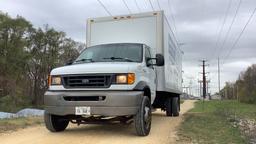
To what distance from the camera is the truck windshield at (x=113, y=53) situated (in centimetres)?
1081

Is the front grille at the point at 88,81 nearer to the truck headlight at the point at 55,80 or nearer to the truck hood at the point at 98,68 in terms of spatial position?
the truck hood at the point at 98,68

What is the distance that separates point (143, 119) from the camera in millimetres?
9688

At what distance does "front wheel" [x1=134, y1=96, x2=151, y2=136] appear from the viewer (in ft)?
31.3

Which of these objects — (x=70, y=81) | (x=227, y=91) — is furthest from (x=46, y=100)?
(x=227, y=91)

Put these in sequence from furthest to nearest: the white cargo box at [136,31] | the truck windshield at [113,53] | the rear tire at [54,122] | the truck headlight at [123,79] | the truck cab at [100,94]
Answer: the white cargo box at [136,31]
the truck windshield at [113,53]
the rear tire at [54,122]
the truck headlight at [123,79]
the truck cab at [100,94]

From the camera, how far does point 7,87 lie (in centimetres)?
6334

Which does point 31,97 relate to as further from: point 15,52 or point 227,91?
point 227,91

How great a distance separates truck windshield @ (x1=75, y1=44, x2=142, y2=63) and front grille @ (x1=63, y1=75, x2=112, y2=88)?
1183 millimetres

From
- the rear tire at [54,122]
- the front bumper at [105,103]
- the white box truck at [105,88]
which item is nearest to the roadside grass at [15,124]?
the rear tire at [54,122]

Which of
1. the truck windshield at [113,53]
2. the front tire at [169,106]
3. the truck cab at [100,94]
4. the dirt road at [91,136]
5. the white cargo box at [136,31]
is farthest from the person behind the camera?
the front tire at [169,106]

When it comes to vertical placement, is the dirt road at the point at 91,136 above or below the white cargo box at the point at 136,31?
below

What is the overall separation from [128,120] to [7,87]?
2210 inches

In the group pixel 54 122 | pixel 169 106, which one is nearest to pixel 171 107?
pixel 169 106

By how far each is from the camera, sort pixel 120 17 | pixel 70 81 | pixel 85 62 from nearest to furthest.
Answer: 1. pixel 70 81
2. pixel 85 62
3. pixel 120 17
